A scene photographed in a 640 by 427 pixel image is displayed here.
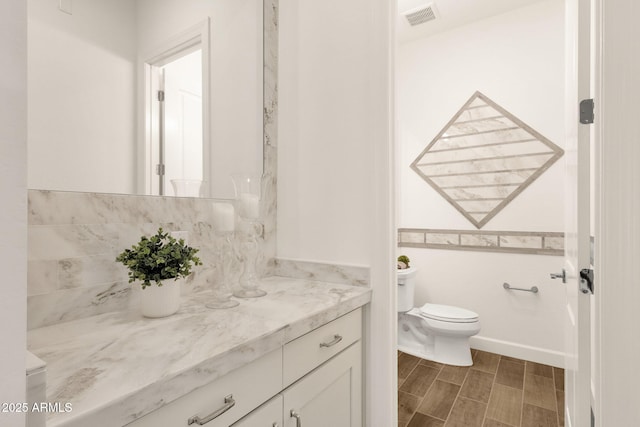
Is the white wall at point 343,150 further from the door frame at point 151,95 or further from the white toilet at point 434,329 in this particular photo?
the white toilet at point 434,329

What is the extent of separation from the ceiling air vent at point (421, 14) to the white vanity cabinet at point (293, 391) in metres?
2.40

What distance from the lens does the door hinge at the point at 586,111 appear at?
0.99 metres

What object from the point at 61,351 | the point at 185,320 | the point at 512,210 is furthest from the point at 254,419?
the point at 512,210

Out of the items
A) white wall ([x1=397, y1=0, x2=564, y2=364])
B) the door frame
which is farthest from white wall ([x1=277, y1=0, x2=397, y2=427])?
white wall ([x1=397, y1=0, x2=564, y2=364])

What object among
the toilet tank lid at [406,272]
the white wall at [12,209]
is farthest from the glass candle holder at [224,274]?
the toilet tank lid at [406,272]

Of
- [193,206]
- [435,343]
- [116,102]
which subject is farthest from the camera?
[435,343]

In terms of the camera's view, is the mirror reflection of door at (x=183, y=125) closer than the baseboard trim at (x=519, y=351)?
Yes

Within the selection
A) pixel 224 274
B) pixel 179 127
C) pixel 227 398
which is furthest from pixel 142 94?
pixel 227 398

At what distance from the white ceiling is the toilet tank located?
2.09m

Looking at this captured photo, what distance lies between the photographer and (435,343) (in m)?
2.42

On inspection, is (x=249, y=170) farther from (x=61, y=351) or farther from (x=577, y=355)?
(x=577, y=355)

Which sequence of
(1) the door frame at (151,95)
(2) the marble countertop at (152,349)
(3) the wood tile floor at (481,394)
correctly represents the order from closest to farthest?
(2) the marble countertop at (152,349) < (1) the door frame at (151,95) < (3) the wood tile floor at (481,394)

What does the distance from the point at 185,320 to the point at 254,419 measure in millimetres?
319

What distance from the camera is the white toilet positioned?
2283 mm
